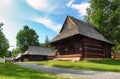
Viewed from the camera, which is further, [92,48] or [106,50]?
[106,50]

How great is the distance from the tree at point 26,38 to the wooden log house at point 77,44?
54.5m

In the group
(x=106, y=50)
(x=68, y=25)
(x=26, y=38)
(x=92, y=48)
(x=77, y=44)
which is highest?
(x=26, y=38)

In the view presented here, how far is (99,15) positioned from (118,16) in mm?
3950

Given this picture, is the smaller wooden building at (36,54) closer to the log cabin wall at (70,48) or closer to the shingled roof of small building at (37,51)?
the shingled roof of small building at (37,51)

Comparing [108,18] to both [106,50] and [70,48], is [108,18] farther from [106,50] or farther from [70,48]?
[70,48]

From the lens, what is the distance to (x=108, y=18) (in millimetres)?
37812

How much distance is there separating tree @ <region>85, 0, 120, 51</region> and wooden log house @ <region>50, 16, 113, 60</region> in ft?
18.3

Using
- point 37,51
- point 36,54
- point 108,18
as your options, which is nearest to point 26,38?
point 37,51

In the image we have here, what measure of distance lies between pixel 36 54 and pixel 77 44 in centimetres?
3633

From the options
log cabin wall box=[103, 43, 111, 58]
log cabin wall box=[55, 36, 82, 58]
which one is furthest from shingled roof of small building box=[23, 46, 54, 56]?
log cabin wall box=[103, 43, 111, 58]

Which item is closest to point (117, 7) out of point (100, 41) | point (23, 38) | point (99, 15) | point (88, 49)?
point (99, 15)

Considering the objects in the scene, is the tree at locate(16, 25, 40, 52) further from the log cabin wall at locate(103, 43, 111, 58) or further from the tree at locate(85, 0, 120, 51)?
the log cabin wall at locate(103, 43, 111, 58)

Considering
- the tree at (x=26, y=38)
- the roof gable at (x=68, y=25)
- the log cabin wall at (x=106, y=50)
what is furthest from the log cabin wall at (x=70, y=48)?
the tree at (x=26, y=38)

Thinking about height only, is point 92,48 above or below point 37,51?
above
